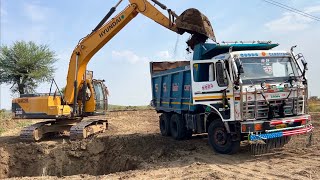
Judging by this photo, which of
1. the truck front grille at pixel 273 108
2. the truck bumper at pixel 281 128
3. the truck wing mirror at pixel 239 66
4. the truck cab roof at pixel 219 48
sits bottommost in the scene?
the truck bumper at pixel 281 128

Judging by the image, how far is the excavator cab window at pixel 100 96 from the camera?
16.1m

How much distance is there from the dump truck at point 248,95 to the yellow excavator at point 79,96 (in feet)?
9.02

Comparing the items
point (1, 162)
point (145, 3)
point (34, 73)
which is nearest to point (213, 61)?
point (145, 3)

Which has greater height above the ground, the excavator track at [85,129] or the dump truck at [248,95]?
the dump truck at [248,95]

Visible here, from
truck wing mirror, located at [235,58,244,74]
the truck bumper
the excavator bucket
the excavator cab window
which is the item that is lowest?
the truck bumper

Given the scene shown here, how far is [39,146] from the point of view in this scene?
13.9 m

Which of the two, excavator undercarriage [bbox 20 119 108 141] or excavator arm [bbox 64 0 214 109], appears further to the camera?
excavator undercarriage [bbox 20 119 108 141]

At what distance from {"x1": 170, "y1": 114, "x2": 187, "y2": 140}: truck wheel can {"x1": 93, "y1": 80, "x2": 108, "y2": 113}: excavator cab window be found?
3.47m

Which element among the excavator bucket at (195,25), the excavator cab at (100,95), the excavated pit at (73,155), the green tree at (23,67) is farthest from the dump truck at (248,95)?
the green tree at (23,67)

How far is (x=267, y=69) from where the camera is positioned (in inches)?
416

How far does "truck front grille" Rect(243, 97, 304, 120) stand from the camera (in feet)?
32.6

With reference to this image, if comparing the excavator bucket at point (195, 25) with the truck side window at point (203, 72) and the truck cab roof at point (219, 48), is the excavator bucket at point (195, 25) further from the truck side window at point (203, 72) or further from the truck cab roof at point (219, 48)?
the truck side window at point (203, 72)

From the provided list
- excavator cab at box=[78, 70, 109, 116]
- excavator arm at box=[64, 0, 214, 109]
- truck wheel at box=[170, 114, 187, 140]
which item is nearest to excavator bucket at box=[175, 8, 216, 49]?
excavator arm at box=[64, 0, 214, 109]

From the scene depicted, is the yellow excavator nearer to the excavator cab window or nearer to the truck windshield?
the excavator cab window
